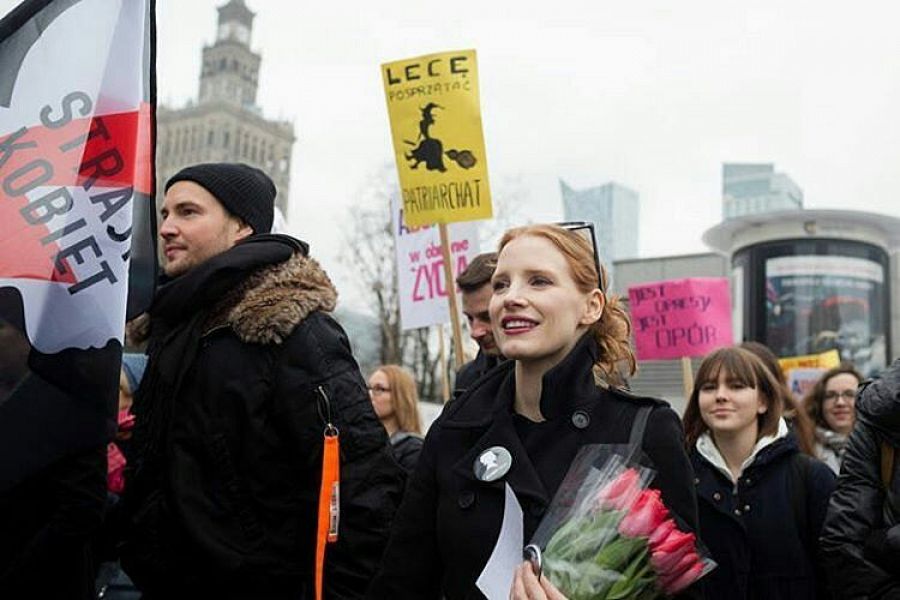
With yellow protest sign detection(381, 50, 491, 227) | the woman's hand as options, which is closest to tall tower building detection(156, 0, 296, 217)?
yellow protest sign detection(381, 50, 491, 227)

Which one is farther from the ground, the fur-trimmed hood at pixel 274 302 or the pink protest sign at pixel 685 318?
the fur-trimmed hood at pixel 274 302

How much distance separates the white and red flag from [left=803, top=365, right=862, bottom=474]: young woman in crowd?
13.5 ft

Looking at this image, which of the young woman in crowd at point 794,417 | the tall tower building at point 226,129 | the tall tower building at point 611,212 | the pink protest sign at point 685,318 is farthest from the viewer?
the tall tower building at point 226,129

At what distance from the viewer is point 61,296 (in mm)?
2291

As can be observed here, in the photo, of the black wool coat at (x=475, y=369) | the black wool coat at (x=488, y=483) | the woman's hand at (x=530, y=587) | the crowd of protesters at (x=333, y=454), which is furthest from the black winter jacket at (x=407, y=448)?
the woman's hand at (x=530, y=587)

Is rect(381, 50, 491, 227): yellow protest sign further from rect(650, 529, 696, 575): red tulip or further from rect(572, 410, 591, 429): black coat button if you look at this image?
rect(650, 529, 696, 575): red tulip

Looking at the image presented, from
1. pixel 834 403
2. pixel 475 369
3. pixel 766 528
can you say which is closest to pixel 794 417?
pixel 834 403

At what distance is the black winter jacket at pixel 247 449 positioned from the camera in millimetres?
2547

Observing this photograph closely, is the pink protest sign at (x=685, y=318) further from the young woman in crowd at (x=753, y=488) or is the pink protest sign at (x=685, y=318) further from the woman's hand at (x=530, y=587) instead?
the woman's hand at (x=530, y=587)

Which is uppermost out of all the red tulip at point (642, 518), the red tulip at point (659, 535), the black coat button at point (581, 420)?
the black coat button at point (581, 420)

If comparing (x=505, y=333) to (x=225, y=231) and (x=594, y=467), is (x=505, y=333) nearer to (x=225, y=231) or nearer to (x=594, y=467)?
(x=594, y=467)

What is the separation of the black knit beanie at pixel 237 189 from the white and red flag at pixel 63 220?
0.52 m

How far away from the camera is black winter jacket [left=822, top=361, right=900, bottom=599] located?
2.76m

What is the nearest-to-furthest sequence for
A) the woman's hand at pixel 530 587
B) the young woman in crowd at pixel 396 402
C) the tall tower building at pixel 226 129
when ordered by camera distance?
the woman's hand at pixel 530 587
the young woman in crowd at pixel 396 402
the tall tower building at pixel 226 129
